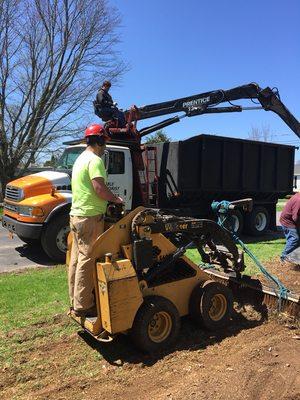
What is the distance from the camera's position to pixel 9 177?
24469mm

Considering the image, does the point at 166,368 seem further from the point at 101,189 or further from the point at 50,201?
the point at 50,201

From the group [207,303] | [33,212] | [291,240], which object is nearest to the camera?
[207,303]

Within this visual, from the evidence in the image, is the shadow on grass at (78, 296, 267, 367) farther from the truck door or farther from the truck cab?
the truck door

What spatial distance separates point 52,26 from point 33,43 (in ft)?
4.47

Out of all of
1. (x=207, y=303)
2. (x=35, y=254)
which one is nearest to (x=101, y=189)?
(x=207, y=303)

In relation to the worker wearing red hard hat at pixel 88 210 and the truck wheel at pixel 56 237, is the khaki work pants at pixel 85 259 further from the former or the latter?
the truck wheel at pixel 56 237

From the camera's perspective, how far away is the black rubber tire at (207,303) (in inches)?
198

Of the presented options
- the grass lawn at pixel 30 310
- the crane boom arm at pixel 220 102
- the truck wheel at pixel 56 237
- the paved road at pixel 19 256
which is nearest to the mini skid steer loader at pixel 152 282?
the grass lawn at pixel 30 310

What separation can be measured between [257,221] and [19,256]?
7.30m

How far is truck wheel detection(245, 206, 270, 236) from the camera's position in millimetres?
13359

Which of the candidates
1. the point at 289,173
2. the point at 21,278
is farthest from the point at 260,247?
the point at 21,278

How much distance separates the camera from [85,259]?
14.6ft

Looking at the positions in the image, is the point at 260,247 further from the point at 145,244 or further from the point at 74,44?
the point at 74,44

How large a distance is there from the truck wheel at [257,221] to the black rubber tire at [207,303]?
27.4ft
